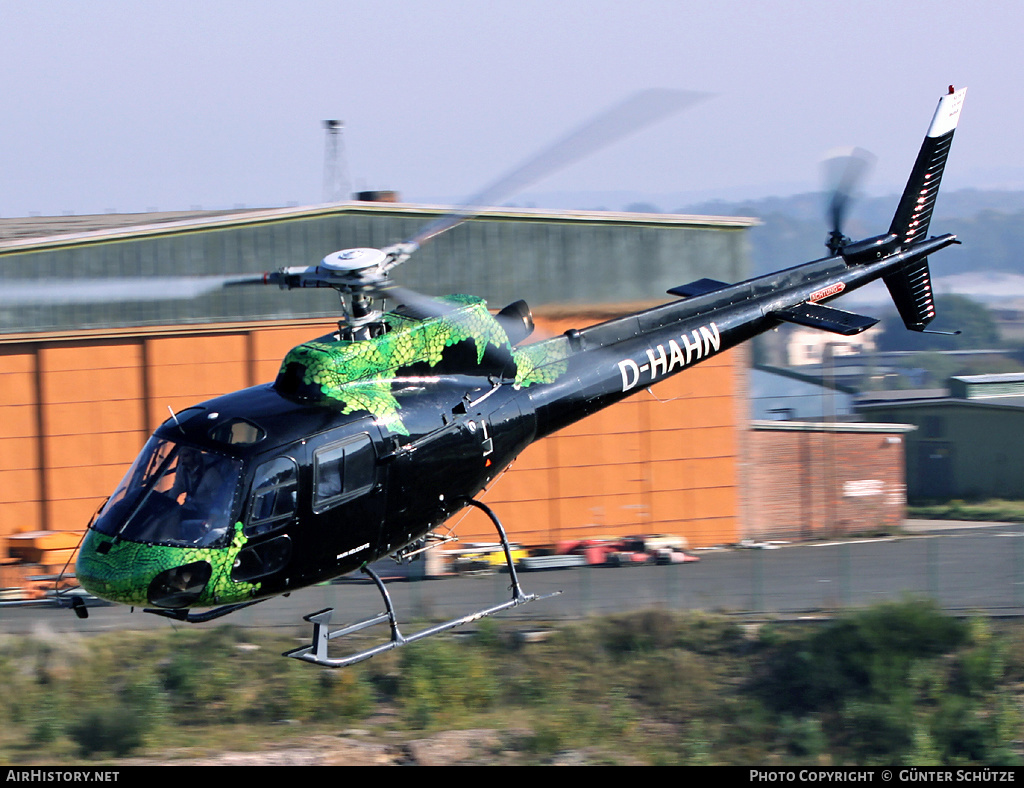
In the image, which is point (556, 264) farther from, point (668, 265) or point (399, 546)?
point (399, 546)

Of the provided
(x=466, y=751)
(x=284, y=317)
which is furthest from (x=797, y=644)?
(x=284, y=317)

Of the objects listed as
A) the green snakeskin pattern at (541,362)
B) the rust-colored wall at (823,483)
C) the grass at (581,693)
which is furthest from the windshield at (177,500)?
the rust-colored wall at (823,483)

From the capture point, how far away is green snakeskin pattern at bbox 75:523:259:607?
9.55 metres

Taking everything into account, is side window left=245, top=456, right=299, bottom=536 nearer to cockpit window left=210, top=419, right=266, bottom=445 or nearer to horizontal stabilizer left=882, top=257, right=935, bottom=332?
cockpit window left=210, top=419, right=266, bottom=445

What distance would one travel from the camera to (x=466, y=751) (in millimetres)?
18188

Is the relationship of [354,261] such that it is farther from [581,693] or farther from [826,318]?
[581,693]

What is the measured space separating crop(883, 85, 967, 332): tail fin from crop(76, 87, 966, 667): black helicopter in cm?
583

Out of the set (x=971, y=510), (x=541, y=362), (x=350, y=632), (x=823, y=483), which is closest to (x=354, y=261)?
(x=541, y=362)

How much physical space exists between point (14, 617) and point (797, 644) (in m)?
16.7

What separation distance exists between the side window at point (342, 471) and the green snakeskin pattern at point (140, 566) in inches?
34.3

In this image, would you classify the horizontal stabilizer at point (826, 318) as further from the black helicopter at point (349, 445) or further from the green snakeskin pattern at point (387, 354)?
the green snakeskin pattern at point (387, 354)

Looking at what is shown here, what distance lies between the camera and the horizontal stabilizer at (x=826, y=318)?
564 inches

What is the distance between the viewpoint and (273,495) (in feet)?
32.8

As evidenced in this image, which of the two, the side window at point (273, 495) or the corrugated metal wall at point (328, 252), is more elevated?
the corrugated metal wall at point (328, 252)
